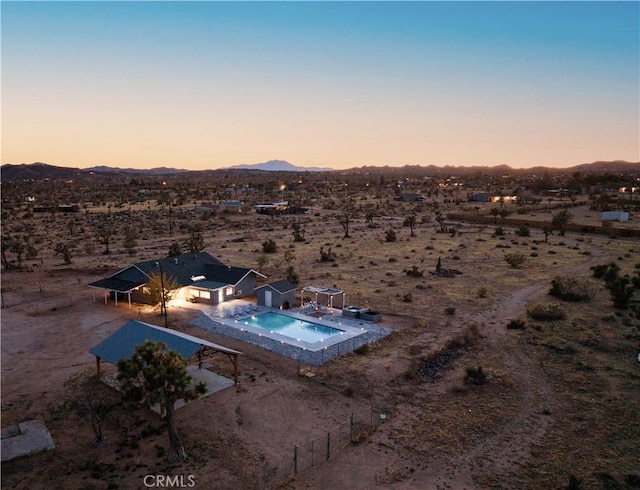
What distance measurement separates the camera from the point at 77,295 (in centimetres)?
3912

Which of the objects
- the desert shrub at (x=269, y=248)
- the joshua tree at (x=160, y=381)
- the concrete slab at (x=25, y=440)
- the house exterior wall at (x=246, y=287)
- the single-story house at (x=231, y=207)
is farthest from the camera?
the single-story house at (x=231, y=207)

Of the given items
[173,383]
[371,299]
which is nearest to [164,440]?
[173,383]

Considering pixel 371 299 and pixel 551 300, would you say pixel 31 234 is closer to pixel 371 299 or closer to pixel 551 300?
pixel 371 299

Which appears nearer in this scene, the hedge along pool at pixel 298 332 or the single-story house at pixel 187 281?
the hedge along pool at pixel 298 332

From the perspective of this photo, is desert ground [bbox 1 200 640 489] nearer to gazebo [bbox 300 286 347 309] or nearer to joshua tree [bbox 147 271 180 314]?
joshua tree [bbox 147 271 180 314]

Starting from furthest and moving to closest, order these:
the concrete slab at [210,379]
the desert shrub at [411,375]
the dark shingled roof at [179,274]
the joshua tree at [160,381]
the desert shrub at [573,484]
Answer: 1. the dark shingled roof at [179,274]
2. the desert shrub at [411,375]
3. the concrete slab at [210,379]
4. the joshua tree at [160,381]
5. the desert shrub at [573,484]

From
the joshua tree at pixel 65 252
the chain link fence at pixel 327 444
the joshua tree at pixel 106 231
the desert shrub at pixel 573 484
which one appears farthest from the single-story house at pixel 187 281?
the desert shrub at pixel 573 484

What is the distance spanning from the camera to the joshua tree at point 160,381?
648 inches


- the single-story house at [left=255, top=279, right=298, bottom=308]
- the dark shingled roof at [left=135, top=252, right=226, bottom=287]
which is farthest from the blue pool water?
the dark shingled roof at [left=135, top=252, right=226, bottom=287]

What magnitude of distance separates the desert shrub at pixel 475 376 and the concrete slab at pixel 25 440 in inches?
711

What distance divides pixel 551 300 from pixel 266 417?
27.4 metres

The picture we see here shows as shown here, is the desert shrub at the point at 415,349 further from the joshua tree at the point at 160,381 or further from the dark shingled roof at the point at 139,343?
the joshua tree at the point at 160,381

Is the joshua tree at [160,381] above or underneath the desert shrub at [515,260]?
above

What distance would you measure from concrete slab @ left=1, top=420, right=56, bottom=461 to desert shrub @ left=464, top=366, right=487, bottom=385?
711 inches
